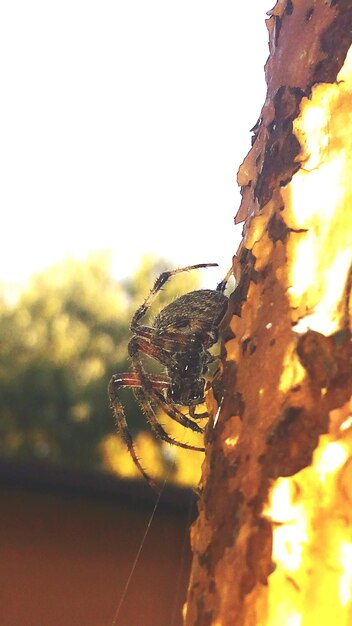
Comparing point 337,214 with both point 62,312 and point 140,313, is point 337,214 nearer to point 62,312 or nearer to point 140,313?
point 140,313

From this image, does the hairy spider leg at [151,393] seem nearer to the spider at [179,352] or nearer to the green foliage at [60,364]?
the spider at [179,352]

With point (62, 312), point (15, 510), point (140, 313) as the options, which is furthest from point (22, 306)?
point (140, 313)

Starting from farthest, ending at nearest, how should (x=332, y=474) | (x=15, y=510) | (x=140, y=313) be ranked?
(x=15, y=510) → (x=140, y=313) → (x=332, y=474)

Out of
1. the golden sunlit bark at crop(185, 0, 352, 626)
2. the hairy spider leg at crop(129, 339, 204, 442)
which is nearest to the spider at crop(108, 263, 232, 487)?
the hairy spider leg at crop(129, 339, 204, 442)

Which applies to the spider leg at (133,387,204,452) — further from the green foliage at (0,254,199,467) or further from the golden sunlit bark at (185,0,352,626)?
the green foliage at (0,254,199,467)

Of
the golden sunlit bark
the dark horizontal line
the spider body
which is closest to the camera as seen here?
the golden sunlit bark

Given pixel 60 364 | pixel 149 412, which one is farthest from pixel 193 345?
pixel 60 364

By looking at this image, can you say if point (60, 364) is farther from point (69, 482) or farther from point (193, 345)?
point (193, 345)
